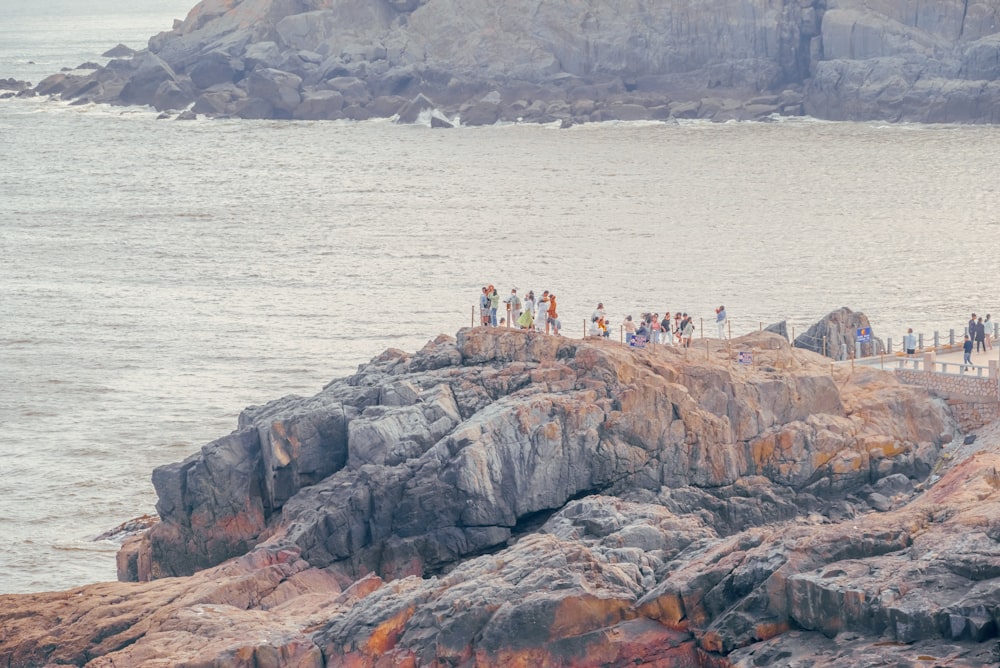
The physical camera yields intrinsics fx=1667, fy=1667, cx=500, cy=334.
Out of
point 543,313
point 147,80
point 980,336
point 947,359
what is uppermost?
point 147,80

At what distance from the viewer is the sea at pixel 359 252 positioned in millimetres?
42812

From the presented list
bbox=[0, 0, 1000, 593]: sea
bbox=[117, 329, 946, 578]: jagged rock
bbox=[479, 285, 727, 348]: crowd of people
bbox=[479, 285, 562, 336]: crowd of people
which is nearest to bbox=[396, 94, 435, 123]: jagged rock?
bbox=[0, 0, 1000, 593]: sea

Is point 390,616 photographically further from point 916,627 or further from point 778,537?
point 916,627

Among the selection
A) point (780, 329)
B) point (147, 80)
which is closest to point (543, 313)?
point (780, 329)

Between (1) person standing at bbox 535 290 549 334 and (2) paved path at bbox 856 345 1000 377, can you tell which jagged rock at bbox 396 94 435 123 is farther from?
(2) paved path at bbox 856 345 1000 377

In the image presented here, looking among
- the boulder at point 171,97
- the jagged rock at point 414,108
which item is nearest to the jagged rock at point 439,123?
the jagged rock at point 414,108

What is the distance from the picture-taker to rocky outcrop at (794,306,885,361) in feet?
123

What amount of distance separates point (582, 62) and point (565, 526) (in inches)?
3504

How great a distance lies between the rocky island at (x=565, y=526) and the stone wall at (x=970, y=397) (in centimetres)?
56

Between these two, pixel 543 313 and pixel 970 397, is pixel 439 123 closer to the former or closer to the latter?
pixel 543 313

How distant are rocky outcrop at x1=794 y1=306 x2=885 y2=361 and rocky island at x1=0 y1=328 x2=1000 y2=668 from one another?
2.83 meters

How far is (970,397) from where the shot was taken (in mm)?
32969

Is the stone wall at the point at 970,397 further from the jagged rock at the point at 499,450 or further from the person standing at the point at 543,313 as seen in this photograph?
the person standing at the point at 543,313

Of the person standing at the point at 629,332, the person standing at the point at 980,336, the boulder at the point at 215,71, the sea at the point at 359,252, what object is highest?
the boulder at the point at 215,71
